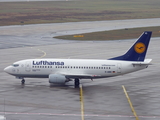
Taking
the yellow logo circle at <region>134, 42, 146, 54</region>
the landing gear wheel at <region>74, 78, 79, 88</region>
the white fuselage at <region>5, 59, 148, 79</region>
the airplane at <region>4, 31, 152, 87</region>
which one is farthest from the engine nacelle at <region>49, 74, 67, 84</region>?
the yellow logo circle at <region>134, 42, 146, 54</region>

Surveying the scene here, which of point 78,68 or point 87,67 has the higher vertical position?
point 87,67

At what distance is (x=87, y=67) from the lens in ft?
191

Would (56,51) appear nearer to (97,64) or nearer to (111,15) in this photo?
(97,64)

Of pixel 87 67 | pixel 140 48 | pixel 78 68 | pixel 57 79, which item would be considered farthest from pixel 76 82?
pixel 140 48

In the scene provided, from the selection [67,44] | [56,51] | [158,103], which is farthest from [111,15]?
[158,103]

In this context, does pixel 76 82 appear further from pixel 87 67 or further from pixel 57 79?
pixel 57 79

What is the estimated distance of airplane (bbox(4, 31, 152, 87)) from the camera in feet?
189

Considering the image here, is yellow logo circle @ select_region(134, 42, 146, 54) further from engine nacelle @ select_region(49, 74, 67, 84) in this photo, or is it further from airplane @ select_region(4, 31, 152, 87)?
engine nacelle @ select_region(49, 74, 67, 84)

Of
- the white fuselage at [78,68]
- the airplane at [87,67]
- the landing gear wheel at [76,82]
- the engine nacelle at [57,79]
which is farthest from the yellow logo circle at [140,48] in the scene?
the engine nacelle at [57,79]

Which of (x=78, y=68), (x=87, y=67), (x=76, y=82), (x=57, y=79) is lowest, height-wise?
(x=76, y=82)

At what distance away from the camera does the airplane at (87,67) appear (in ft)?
189

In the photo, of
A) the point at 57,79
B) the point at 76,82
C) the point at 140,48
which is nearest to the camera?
the point at 57,79

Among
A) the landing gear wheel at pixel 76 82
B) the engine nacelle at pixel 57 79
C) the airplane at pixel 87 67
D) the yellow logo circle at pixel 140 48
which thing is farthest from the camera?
the yellow logo circle at pixel 140 48

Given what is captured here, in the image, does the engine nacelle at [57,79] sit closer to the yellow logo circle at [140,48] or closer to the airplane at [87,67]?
the airplane at [87,67]
